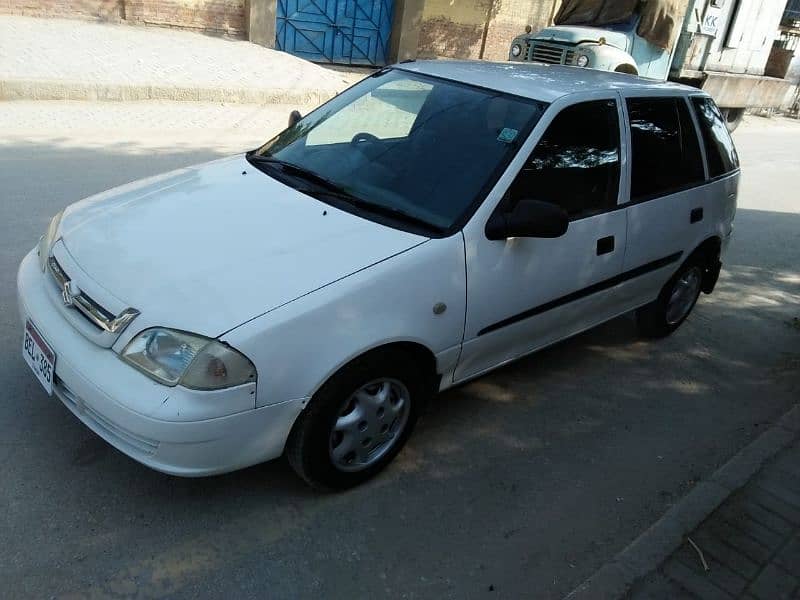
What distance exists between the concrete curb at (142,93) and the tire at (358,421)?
28.3ft

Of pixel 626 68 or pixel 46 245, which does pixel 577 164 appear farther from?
pixel 626 68

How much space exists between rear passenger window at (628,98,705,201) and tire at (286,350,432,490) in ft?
6.10

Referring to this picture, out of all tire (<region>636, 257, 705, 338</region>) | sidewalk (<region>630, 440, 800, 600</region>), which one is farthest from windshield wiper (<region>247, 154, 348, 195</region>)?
tire (<region>636, 257, 705, 338</region>)

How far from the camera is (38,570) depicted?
8.42 ft

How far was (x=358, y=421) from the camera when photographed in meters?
3.04

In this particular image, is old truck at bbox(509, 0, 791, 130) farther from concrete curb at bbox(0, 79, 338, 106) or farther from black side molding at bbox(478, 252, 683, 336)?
black side molding at bbox(478, 252, 683, 336)

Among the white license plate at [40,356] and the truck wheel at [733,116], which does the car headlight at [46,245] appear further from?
the truck wheel at [733,116]

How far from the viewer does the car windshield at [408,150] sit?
131 inches

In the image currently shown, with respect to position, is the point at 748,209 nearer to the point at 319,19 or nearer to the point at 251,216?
the point at 251,216

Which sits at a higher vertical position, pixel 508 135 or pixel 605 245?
pixel 508 135

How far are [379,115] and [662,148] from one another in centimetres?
171

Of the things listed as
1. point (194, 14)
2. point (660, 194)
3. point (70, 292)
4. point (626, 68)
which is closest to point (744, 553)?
point (660, 194)

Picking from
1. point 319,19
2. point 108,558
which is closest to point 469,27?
point 319,19

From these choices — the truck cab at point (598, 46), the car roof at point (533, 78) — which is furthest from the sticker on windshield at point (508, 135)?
the truck cab at point (598, 46)
